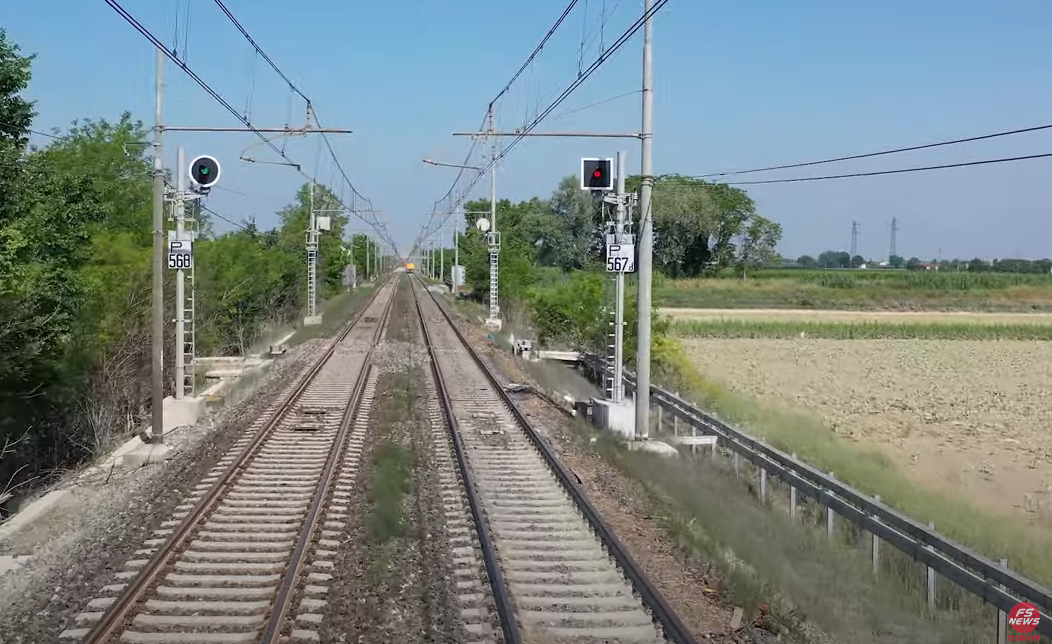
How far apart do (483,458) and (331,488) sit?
278cm

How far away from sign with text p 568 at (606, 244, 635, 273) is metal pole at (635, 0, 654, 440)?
0.37 metres

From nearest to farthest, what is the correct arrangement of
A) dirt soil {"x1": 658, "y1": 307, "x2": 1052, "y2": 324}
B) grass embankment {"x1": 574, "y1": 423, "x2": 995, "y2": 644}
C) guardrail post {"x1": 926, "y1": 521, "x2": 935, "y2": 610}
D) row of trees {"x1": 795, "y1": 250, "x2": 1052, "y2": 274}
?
grass embankment {"x1": 574, "y1": 423, "x2": 995, "y2": 644} < guardrail post {"x1": 926, "y1": 521, "x2": 935, "y2": 610} < dirt soil {"x1": 658, "y1": 307, "x2": 1052, "y2": 324} < row of trees {"x1": 795, "y1": 250, "x2": 1052, "y2": 274}

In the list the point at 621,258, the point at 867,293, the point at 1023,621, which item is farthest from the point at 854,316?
the point at 1023,621

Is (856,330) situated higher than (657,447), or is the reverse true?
(657,447)

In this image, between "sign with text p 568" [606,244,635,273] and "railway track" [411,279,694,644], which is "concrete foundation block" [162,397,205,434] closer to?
"railway track" [411,279,694,644]

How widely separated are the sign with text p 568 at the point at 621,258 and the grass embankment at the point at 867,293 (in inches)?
2343

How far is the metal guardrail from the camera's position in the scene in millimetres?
6926

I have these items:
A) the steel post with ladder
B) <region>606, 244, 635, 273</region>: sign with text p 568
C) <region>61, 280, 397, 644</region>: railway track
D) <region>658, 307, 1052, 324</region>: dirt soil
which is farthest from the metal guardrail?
<region>658, 307, 1052, 324</region>: dirt soil

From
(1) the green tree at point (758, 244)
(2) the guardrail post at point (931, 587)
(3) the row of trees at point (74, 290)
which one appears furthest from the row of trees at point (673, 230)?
(2) the guardrail post at point (931, 587)

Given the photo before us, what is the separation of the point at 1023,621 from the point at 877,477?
778 centimetres

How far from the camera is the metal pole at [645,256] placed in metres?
13.6

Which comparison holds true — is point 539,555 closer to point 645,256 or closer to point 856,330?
point 645,256

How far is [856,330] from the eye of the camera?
55.3m

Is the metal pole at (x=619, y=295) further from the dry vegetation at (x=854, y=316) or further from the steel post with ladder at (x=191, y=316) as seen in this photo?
the dry vegetation at (x=854, y=316)
